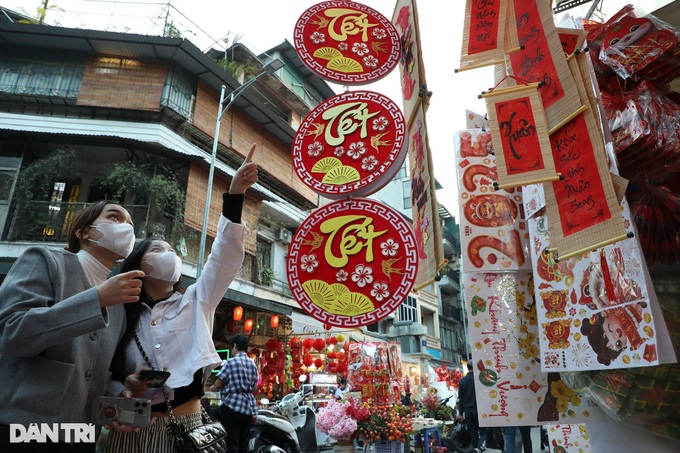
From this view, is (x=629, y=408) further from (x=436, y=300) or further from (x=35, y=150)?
(x=436, y=300)

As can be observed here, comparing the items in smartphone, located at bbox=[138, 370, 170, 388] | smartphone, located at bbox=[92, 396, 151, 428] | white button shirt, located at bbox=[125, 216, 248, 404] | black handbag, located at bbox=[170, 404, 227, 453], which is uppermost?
white button shirt, located at bbox=[125, 216, 248, 404]

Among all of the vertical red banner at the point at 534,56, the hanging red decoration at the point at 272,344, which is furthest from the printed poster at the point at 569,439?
the hanging red decoration at the point at 272,344

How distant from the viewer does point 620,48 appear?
98.7 inches

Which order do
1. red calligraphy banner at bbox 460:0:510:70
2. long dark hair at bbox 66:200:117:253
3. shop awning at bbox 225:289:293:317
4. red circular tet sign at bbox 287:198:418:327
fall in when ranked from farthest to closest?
shop awning at bbox 225:289:293:317 < red circular tet sign at bbox 287:198:418:327 < red calligraphy banner at bbox 460:0:510:70 < long dark hair at bbox 66:200:117:253

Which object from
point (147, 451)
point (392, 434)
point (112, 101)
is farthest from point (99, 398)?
point (112, 101)

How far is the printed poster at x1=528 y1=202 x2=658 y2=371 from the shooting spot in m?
2.06

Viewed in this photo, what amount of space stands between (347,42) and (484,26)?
5.01ft

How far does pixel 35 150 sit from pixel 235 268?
654 inches

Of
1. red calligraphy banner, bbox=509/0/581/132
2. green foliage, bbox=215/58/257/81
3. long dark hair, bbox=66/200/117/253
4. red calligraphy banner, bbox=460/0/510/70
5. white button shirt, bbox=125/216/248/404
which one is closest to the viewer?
white button shirt, bbox=125/216/248/404

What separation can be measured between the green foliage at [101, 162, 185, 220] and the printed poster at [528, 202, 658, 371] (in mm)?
13861

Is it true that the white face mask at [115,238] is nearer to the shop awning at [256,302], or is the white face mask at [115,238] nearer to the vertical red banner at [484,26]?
the vertical red banner at [484,26]

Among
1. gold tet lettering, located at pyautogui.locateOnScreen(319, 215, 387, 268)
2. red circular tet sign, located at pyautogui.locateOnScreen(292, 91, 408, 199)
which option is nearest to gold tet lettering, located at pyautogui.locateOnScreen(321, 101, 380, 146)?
red circular tet sign, located at pyautogui.locateOnScreen(292, 91, 408, 199)

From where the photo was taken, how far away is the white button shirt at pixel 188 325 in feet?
7.65
